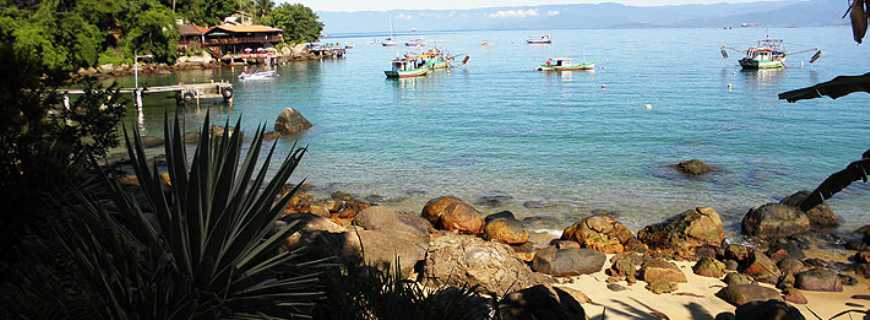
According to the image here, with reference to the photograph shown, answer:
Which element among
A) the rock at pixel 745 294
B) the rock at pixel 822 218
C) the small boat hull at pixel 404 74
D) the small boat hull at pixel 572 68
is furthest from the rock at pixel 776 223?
the small boat hull at pixel 572 68

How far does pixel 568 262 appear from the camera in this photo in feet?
49.8

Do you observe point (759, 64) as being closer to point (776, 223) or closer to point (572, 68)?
point (572, 68)

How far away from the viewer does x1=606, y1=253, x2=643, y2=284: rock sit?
14.7m

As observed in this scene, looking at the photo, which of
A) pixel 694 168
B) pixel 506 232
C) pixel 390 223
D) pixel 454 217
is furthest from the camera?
pixel 694 168

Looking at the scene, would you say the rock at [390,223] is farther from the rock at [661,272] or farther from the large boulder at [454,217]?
the rock at [661,272]

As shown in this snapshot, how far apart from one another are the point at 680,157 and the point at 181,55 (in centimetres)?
6588

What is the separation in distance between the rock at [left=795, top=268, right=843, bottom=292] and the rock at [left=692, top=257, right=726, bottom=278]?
4.87ft

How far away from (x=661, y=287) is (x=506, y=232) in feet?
15.2

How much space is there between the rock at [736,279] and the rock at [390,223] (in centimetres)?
663

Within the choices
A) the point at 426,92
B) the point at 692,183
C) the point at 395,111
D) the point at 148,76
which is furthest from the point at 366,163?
the point at 148,76

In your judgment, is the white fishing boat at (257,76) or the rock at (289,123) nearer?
the rock at (289,123)

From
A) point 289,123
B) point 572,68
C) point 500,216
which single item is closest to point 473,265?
point 500,216

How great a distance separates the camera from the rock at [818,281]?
14031 millimetres

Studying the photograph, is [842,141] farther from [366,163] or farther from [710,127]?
[366,163]
